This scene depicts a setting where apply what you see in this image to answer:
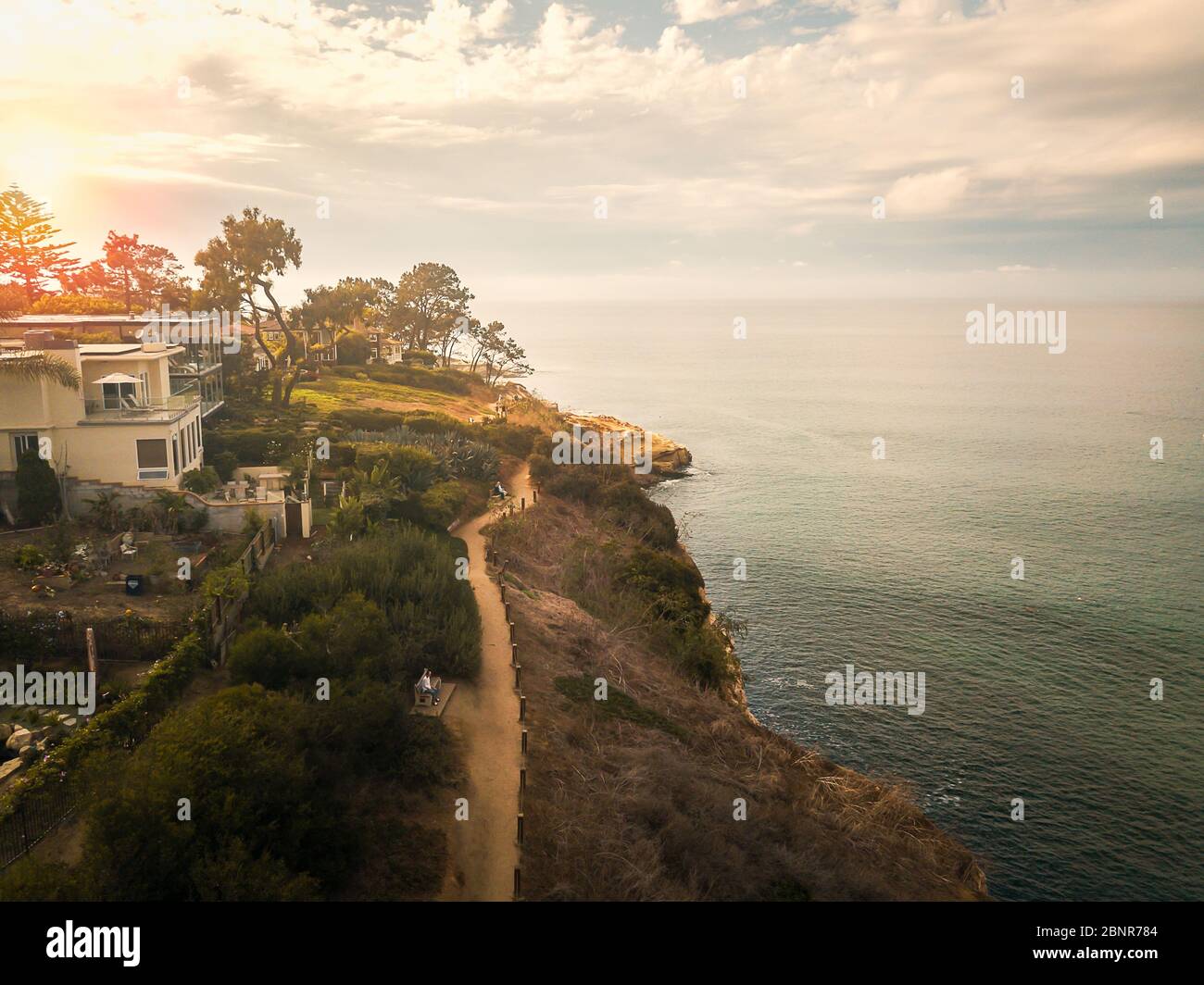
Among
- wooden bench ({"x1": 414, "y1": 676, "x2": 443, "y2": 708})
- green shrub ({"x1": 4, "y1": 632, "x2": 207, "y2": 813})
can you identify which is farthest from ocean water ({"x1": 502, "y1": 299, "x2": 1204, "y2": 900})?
green shrub ({"x1": 4, "y1": 632, "x2": 207, "y2": 813})

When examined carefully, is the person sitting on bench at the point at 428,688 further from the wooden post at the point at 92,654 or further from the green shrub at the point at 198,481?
the green shrub at the point at 198,481

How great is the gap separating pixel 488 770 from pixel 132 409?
76.7ft

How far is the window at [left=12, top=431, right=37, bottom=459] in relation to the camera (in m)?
32.5

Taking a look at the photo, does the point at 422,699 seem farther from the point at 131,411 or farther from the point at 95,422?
the point at 131,411

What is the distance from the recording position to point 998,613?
44.5 meters

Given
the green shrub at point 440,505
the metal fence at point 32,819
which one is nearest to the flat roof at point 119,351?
the green shrub at point 440,505

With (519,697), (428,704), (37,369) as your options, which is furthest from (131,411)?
(519,697)

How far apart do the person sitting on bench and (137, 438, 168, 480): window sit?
17.4 m

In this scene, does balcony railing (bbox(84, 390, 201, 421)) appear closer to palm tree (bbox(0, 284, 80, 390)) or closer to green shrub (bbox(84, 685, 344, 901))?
palm tree (bbox(0, 284, 80, 390))

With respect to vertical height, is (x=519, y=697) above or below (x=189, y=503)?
below

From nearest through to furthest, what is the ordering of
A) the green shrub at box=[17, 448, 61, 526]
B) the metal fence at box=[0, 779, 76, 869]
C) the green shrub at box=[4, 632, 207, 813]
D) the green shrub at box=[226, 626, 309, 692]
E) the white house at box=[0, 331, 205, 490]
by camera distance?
the metal fence at box=[0, 779, 76, 869], the green shrub at box=[4, 632, 207, 813], the green shrub at box=[226, 626, 309, 692], the green shrub at box=[17, 448, 61, 526], the white house at box=[0, 331, 205, 490]

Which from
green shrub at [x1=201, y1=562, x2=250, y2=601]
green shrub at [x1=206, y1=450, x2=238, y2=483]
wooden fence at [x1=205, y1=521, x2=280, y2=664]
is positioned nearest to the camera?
wooden fence at [x1=205, y1=521, x2=280, y2=664]
